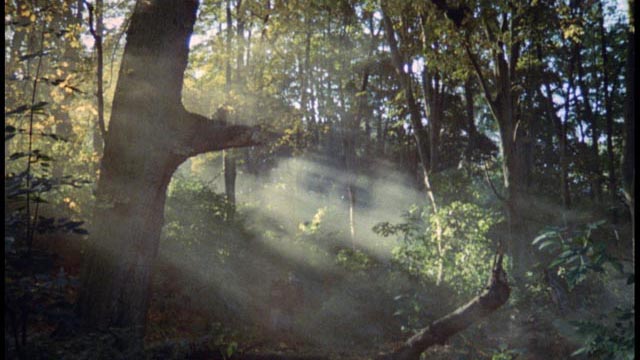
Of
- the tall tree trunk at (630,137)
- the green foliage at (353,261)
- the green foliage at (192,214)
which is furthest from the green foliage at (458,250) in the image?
the tall tree trunk at (630,137)

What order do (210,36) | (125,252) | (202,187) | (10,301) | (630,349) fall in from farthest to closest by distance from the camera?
(210,36)
(202,187)
(125,252)
(630,349)
(10,301)

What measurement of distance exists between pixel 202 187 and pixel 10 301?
12335 mm

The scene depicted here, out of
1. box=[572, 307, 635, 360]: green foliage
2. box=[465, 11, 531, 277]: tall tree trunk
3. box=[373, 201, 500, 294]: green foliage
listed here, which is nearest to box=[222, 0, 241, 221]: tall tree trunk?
box=[373, 201, 500, 294]: green foliage

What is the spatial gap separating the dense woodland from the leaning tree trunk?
2 cm

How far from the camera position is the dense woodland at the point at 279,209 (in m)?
4.60

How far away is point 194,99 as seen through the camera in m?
19.4

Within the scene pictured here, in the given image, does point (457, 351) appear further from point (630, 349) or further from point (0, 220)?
point (0, 220)

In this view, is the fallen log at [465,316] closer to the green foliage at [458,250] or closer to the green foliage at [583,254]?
the green foliage at [583,254]

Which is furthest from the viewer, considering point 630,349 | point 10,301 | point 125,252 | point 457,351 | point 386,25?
point 386,25

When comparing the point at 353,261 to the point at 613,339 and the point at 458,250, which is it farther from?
the point at 613,339

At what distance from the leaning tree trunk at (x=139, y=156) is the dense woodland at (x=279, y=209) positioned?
0.08 feet

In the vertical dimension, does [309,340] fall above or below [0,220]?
below

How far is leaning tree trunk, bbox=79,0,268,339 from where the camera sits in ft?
18.7

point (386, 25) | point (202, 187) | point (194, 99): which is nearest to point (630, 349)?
point (386, 25)
